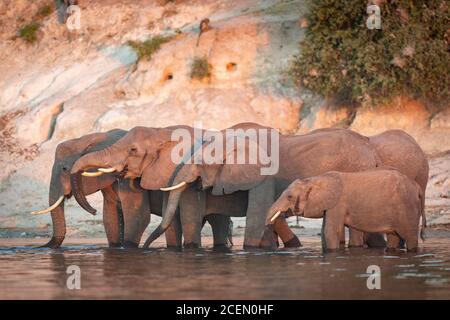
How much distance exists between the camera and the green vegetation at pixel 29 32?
3453 centimetres

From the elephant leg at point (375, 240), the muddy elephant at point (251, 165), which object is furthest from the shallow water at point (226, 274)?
the muddy elephant at point (251, 165)

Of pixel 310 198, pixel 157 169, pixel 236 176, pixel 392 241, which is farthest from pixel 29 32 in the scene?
pixel 310 198

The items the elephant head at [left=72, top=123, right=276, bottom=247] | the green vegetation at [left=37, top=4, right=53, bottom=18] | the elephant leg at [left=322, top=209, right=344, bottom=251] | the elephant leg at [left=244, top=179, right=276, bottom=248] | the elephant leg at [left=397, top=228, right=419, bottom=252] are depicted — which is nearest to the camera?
the elephant leg at [left=322, top=209, right=344, bottom=251]

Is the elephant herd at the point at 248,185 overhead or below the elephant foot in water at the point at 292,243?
overhead

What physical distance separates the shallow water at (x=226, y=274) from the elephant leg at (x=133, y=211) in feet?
2.90

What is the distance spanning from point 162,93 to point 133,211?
1099 centimetres

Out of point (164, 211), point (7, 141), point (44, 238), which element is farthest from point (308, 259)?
point (7, 141)

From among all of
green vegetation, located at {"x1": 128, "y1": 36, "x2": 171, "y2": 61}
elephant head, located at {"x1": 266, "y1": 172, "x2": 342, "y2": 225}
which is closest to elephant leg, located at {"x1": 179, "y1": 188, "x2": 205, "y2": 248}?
elephant head, located at {"x1": 266, "y1": 172, "x2": 342, "y2": 225}

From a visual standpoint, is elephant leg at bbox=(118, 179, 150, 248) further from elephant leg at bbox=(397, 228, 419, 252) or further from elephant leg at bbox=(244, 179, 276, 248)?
elephant leg at bbox=(397, 228, 419, 252)

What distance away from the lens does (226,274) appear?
1249cm

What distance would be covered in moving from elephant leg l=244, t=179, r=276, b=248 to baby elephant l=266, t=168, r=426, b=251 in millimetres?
1223

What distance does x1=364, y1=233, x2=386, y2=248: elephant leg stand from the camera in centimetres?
1714

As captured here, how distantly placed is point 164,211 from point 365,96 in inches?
366

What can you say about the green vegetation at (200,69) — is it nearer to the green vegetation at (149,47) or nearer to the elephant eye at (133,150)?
the green vegetation at (149,47)
